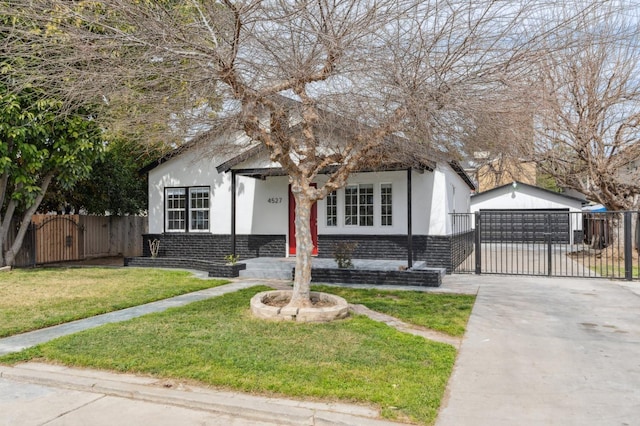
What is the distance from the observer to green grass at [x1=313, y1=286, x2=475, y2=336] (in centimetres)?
733

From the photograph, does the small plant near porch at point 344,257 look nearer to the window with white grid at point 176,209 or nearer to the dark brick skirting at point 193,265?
the dark brick skirting at point 193,265

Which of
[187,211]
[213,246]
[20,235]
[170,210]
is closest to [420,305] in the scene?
[213,246]

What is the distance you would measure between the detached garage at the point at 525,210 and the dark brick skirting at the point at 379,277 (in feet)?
46.3

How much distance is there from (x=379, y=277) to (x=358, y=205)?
3.37 metres

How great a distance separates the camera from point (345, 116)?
7465 millimetres

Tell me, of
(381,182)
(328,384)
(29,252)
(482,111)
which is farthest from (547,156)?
(29,252)

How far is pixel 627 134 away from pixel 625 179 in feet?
6.51

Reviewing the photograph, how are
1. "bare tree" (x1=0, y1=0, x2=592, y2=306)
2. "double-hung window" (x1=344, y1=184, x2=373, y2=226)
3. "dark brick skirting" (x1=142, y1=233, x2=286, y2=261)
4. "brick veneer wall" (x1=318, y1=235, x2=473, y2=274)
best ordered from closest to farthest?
"bare tree" (x1=0, y1=0, x2=592, y2=306) < "brick veneer wall" (x1=318, y1=235, x2=473, y2=274) < "double-hung window" (x1=344, y1=184, x2=373, y2=226) < "dark brick skirting" (x1=142, y1=233, x2=286, y2=261)

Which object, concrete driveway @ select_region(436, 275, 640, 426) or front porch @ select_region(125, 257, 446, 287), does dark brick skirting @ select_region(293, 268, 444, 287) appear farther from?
concrete driveway @ select_region(436, 275, 640, 426)

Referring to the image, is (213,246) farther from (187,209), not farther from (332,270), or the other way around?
(332,270)

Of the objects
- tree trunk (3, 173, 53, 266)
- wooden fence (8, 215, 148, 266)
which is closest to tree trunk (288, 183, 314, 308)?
tree trunk (3, 173, 53, 266)

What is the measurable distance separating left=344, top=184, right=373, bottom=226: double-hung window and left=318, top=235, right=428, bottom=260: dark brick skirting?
1.67 feet

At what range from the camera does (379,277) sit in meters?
11.5

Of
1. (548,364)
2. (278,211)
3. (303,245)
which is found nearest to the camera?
(548,364)
